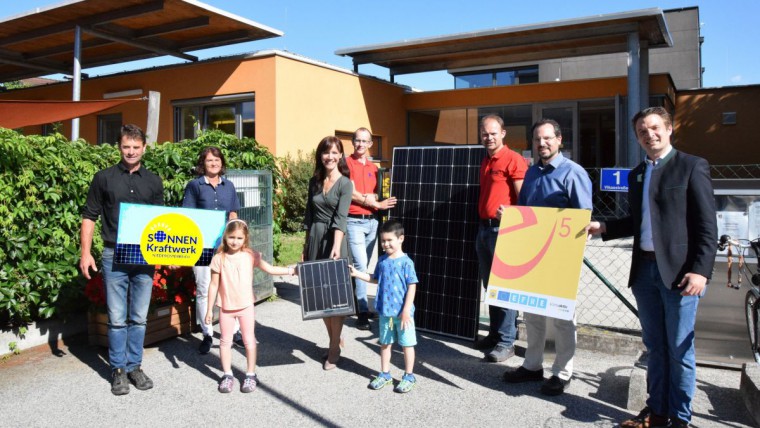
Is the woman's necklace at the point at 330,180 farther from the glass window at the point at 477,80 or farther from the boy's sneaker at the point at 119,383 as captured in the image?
the glass window at the point at 477,80

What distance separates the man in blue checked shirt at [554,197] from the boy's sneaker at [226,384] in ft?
6.77

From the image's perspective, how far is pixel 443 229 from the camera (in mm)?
5434

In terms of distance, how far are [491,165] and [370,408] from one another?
220 centimetres

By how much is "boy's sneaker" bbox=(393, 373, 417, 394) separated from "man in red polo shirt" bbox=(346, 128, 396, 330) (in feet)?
5.27

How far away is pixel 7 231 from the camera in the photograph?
4.74m

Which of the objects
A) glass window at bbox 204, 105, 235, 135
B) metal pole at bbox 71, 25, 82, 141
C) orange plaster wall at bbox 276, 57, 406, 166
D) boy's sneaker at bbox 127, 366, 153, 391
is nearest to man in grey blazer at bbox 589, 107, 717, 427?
boy's sneaker at bbox 127, 366, 153, 391

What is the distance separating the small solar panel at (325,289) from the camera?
4309 millimetres

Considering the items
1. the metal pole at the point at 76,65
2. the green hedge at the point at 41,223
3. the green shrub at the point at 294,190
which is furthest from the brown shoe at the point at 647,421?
the metal pole at the point at 76,65

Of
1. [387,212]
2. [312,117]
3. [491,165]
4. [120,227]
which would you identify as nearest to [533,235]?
[491,165]

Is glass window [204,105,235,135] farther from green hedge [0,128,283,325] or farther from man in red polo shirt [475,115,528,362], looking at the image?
man in red polo shirt [475,115,528,362]

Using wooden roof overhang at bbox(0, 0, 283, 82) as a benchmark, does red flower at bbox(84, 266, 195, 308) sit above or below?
below

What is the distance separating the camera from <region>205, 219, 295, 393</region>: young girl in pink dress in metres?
4.26

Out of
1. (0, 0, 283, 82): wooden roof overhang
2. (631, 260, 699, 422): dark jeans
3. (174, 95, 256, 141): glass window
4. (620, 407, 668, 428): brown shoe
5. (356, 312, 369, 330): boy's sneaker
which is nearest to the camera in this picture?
(631, 260, 699, 422): dark jeans

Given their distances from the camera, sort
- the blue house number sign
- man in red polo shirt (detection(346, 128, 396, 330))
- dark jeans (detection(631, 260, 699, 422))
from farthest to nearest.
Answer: the blue house number sign < man in red polo shirt (detection(346, 128, 396, 330)) < dark jeans (detection(631, 260, 699, 422))
